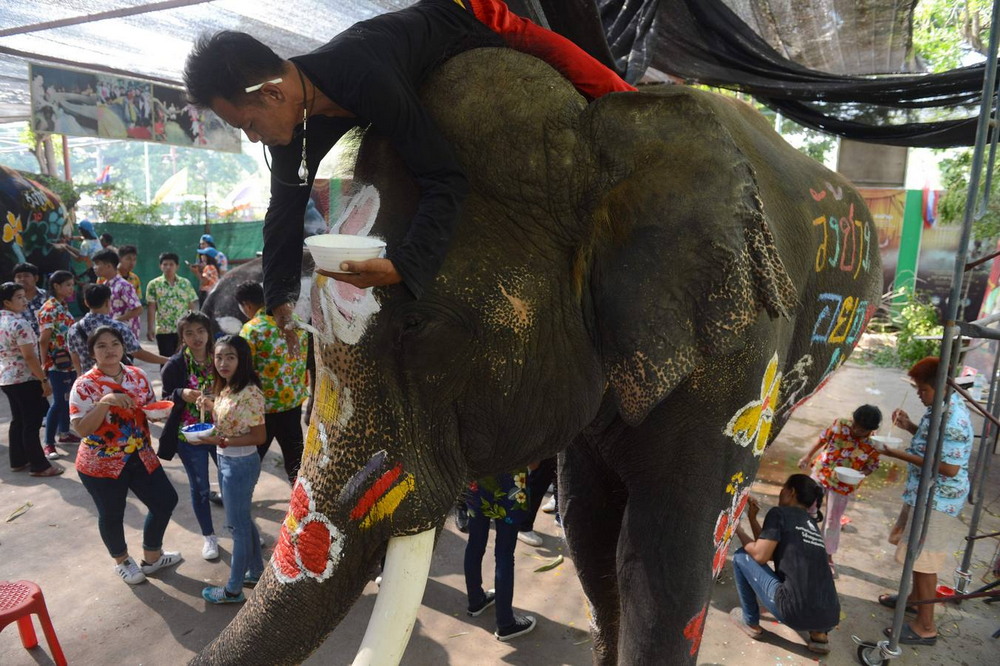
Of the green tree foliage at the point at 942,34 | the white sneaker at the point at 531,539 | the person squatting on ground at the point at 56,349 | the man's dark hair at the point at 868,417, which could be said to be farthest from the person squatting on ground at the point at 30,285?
the green tree foliage at the point at 942,34

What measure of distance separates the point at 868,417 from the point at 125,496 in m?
4.62

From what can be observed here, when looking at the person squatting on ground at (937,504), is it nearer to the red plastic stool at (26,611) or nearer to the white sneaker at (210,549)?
the white sneaker at (210,549)

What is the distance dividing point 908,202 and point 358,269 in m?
16.4

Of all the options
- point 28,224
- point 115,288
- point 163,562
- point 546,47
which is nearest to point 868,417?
point 546,47

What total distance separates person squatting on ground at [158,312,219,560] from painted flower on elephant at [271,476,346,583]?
314 cm

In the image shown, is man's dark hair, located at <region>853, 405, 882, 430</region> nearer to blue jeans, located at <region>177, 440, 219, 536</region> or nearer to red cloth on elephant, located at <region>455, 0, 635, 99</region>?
red cloth on elephant, located at <region>455, 0, 635, 99</region>

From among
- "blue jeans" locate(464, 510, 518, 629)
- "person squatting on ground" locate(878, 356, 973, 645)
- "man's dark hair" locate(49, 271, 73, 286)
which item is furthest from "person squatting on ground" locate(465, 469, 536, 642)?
Answer: "man's dark hair" locate(49, 271, 73, 286)

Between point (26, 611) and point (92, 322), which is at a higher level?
point (92, 322)

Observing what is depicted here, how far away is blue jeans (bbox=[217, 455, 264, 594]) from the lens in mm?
3836

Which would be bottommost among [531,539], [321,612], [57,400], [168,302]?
[531,539]

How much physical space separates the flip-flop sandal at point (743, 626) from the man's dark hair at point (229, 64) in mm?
3698

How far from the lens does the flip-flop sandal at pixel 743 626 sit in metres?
3.68

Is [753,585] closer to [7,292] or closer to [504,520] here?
[504,520]

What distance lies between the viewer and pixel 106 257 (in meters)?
6.79
